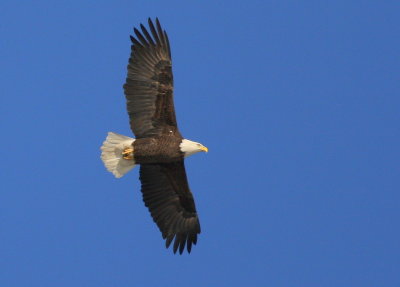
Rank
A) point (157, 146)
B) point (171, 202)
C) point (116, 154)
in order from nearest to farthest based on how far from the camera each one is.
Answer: point (157, 146), point (116, 154), point (171, 202)

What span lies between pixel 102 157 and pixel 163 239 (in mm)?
1643

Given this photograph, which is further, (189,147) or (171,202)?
(171,202)

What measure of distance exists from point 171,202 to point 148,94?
187 centimetres

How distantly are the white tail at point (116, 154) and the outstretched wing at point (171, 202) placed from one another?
1.47 feet

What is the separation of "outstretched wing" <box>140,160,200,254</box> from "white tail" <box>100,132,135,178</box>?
1.47 feet

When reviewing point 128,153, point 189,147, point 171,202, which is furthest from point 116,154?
point 171,202

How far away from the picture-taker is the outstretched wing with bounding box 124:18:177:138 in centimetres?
1603

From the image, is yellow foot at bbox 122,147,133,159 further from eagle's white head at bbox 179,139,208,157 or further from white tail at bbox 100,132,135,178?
eagle's white head at bbox 179,139,208,157

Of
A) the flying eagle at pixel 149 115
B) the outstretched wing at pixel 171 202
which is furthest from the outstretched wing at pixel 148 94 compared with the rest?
the outstretched wing at pixel 171 202

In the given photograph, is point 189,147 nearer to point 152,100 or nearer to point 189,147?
point 189,147

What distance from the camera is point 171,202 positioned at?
55.3 feet

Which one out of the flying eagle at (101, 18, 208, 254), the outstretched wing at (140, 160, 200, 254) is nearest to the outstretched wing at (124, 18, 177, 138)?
the flying eagle at (101, 18, 208, 254)

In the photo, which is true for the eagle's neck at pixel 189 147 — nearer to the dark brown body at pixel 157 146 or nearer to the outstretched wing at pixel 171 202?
the dark brown body at pixel 157 146

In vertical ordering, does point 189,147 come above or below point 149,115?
below
